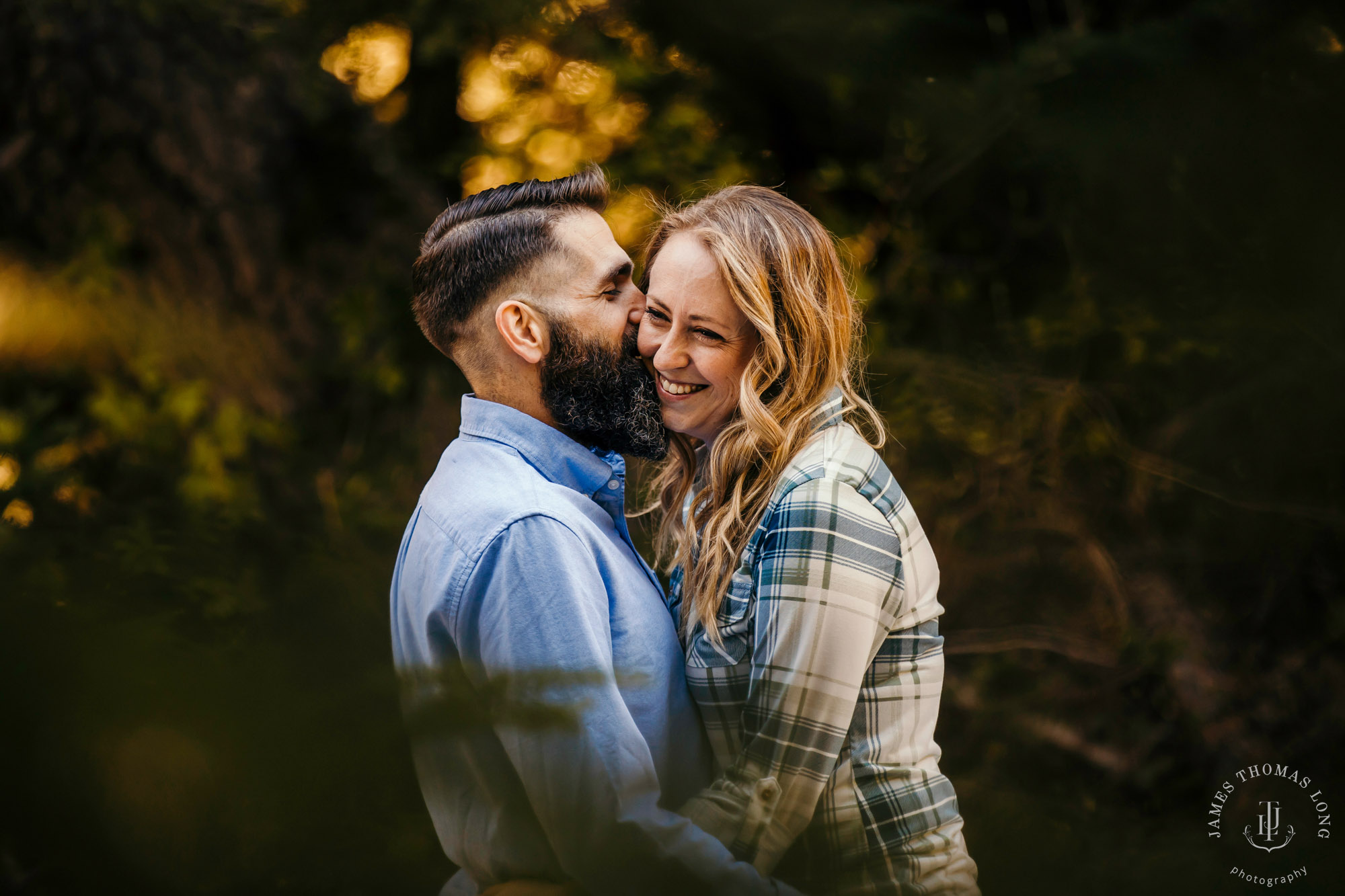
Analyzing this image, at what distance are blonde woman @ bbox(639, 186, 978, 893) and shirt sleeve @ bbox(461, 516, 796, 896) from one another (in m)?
0.24

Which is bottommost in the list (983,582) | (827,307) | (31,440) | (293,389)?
(983,582)

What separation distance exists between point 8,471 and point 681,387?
1.15m

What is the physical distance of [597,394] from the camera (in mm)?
1702

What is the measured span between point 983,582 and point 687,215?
264cm

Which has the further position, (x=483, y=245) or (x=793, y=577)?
(x=483, y=245)

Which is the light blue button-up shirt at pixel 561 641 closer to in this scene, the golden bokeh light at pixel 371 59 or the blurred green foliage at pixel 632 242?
the blurred green foliage at pixel 632 242

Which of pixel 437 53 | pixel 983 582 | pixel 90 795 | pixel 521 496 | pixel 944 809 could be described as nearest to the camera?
pixel 90 795

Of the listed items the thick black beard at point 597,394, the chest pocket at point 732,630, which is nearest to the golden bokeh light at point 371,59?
the thick black beard at point 597,394

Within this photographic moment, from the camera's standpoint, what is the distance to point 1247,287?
45.3 inches

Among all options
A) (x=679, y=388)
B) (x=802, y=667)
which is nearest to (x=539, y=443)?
(x=679, y=388)

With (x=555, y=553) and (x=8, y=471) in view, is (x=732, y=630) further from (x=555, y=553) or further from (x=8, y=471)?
(x=8, y=471)

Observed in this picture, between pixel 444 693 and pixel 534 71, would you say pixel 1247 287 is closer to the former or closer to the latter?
pixel 444 693

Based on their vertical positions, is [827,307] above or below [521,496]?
above

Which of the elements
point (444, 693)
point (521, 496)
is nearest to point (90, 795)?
point (444, 693)
